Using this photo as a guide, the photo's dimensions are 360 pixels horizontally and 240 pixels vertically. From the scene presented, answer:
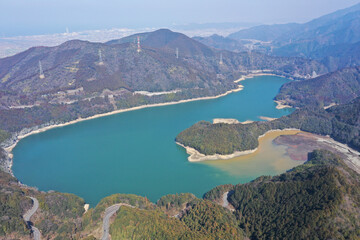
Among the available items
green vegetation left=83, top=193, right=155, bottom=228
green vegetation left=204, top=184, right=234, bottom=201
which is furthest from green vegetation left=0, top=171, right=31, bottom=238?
green vegetation left=204, top=184, right=234, bottom=201

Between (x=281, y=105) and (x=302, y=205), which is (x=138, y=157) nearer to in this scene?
(x=302, y=205)

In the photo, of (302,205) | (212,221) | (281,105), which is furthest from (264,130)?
(212,221)

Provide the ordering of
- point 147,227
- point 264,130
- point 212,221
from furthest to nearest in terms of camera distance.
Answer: point 264,130 → point 212,221 → point 147,227

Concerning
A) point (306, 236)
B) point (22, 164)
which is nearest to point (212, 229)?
point (306, 236)

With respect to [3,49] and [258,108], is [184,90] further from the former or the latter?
[3,49]

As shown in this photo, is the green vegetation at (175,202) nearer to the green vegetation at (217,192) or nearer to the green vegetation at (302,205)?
the green vegetation at (217,192)
